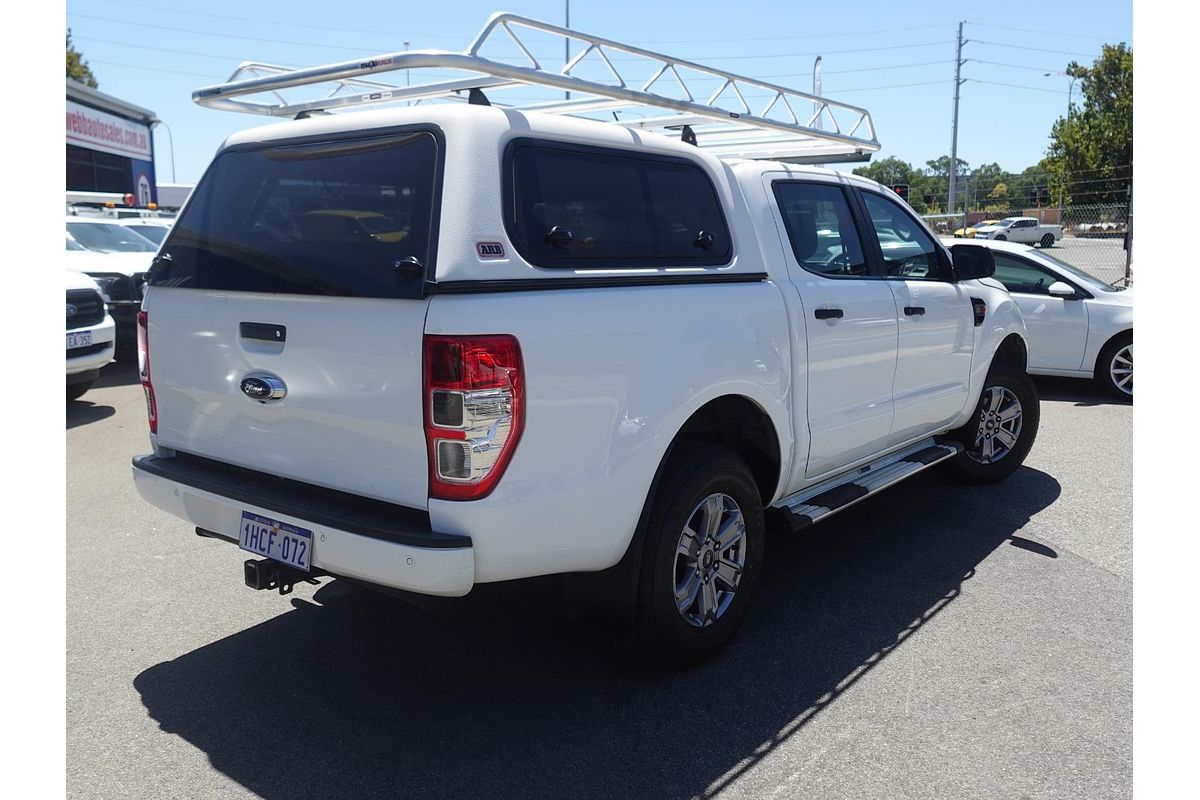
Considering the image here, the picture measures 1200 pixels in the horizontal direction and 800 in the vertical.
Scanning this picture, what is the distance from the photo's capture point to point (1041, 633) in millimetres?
4270

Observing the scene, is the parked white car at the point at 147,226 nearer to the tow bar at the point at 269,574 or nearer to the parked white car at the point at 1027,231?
the tow bar at the point at 269,574

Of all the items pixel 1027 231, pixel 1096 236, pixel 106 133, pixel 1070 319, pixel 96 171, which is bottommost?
pixel 1070 319

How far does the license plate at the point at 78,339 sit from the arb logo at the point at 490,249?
725 centimetres

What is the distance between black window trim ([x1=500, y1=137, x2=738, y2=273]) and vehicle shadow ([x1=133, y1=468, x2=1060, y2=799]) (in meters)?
1.27

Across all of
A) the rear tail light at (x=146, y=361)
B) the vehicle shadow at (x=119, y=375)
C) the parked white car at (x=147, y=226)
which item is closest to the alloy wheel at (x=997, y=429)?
the rear tail light at (x=146, y=361)

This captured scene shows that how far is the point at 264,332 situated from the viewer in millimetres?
3398

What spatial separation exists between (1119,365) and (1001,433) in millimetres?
4153

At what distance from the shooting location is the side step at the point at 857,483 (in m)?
4.47

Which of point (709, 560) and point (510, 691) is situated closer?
point (510, 691)

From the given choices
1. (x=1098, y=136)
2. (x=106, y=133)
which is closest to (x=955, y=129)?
(x=1098, y=136)

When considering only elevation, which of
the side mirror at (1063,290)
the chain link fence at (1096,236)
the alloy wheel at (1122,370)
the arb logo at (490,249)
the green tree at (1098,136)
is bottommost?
the alloy wheel at (1122,370)

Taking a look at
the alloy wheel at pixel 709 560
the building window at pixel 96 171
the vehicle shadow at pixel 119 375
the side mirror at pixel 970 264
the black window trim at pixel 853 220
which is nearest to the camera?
the alloy wheel at pixel 709 560

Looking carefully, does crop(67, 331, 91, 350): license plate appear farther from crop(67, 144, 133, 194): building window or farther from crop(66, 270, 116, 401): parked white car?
crop(67, 144, 133, 194): building window

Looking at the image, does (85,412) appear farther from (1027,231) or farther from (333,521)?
(1027,231)
